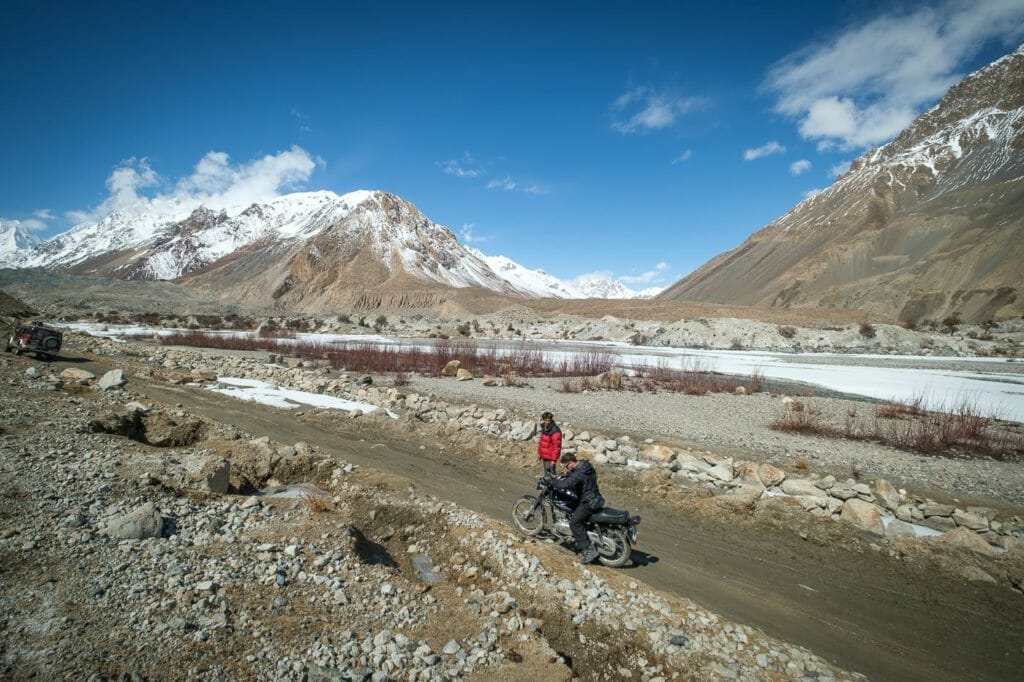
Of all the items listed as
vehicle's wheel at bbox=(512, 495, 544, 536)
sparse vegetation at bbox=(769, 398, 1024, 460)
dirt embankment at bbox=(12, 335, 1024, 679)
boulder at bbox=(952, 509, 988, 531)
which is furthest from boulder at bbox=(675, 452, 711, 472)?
sparse vegetation at bbox=(769, 398, 1024, 460)

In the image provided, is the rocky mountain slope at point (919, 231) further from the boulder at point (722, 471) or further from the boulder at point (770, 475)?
the boulder at point (722, 471)

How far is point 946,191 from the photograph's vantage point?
335 feet

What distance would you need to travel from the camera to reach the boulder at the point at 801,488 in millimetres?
10260

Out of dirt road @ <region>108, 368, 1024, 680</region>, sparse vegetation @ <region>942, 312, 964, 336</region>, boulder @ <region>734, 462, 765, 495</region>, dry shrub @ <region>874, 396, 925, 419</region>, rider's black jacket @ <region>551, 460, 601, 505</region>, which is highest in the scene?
sparse vegetation @ <region>942, 312, 964, 336</region>

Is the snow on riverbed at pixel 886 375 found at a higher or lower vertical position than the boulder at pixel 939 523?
higher

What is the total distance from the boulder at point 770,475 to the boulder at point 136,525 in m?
11.4

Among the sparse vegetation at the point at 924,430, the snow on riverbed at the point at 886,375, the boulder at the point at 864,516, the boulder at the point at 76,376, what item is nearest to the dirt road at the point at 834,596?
the boulder at the point at 864,516

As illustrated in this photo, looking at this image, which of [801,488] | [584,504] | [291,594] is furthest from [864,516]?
[291,594]

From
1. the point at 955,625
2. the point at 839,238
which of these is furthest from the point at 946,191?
the point at 955,625

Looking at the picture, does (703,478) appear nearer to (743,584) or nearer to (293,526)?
(743,584)

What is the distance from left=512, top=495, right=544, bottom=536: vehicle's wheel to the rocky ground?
1.74 ft

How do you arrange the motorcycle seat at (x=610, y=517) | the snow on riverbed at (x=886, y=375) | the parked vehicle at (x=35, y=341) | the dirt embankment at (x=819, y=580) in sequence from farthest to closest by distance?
1. the snow on riverbed at (x=886, y=375)
2. the parked vehicle at (x=35, y=341)
3. the motorcycle seat at (x=610, y=517)
4. the dirt embankment at (x=819, y=580)

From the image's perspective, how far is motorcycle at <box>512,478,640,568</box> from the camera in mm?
6918

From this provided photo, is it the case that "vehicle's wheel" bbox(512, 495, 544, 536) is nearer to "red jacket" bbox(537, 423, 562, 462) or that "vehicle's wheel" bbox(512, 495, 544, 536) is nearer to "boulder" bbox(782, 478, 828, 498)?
"red jacket" bbox(537, 423, 562, 462)
